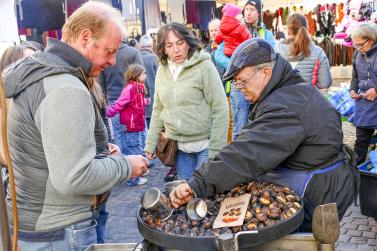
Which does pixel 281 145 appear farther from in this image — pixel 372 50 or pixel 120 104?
pixel 120 104

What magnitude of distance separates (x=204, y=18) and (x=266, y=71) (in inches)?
296

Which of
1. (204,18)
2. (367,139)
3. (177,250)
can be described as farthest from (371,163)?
(204,18)

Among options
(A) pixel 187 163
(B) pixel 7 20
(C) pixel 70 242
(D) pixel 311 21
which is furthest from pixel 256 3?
(D) pixel 311 21

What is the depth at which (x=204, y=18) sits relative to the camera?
9336 millimetres

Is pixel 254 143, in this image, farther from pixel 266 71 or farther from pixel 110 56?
pixel 110 56

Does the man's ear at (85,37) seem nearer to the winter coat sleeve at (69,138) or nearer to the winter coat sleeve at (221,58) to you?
the winter coat sleeve at (69,138)

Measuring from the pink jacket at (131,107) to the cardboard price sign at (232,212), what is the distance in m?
3.54

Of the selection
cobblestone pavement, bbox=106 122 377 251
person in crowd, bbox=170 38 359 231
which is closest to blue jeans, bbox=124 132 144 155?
cobblestone pavement, bbox=106 122 377 251

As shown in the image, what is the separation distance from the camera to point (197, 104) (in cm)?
340

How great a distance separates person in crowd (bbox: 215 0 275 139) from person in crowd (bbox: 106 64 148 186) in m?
1.08

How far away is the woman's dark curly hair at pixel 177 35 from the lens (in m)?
3.36

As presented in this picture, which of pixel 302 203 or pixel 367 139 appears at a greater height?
pixel 302 203

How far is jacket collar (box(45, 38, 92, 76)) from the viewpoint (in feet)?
5.91

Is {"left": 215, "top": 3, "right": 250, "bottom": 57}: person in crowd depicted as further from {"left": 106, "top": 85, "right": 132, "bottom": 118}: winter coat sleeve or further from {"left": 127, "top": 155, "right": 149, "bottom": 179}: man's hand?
{"left": 127, "top": 155, "right": 149, "bottom": 179}: man's hand
